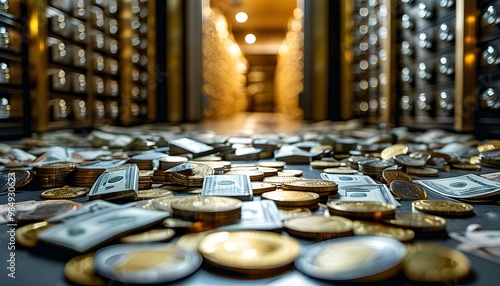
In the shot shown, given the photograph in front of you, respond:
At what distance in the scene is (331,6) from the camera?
6.93 m

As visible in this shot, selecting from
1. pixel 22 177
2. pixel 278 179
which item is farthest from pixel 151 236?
pixel 22 177

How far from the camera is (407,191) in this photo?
1402 mm

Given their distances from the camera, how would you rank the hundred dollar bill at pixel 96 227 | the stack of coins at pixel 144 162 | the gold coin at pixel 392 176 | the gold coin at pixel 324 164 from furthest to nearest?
1. the gold coin at pixel 324 164
2. the stack of coins at pixel 144 162
3. the gold coin at pixel 392 176
4. the hundred dollar bill at pixel 96 227

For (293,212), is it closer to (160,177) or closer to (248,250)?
(248,250)

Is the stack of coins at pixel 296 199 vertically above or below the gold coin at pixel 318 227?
above

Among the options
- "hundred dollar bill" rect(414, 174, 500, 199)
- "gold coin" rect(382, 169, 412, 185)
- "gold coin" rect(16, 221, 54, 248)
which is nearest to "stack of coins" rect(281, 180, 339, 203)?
"gold coin" rect(382, 169, 412, 185)

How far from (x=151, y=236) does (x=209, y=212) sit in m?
0.15

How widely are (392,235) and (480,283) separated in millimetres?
217

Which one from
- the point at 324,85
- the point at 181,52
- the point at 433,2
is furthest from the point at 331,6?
the point at 433,2

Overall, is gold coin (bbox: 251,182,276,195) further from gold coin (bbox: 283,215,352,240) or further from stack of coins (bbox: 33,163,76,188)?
stack of coins (bbox: 33,163,76,188)

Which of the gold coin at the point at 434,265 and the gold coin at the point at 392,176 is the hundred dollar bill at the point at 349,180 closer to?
the gold coin at the point at 392,176

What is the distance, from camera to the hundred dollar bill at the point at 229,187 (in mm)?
1291

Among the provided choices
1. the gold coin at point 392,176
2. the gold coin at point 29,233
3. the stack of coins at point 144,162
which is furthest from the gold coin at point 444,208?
the stack of coins at point 144,162

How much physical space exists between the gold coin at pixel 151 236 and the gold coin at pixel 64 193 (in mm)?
604
